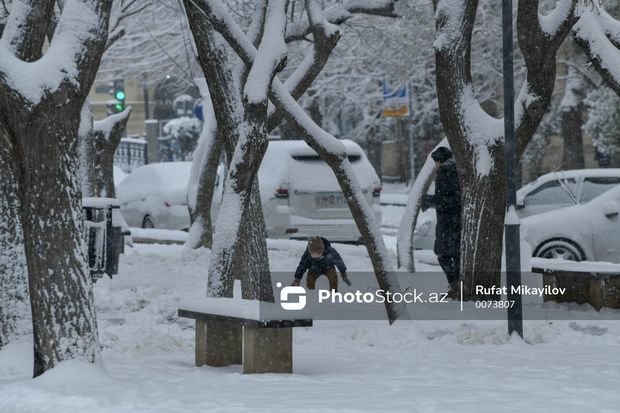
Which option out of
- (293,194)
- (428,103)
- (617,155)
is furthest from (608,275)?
(428,103)

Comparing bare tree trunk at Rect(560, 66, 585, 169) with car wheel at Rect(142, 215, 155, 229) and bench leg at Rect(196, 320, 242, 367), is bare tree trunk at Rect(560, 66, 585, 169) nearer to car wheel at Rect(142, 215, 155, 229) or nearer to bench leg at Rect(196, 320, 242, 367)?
car wheel at Rect(142, 215, 155, 229)

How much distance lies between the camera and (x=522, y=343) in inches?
425

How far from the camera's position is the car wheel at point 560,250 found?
56.5 feet

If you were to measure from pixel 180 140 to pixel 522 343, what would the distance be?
128ft

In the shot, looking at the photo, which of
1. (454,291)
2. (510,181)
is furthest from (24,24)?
(454,291)

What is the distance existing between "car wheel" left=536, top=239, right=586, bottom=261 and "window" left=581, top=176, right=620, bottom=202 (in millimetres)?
1265

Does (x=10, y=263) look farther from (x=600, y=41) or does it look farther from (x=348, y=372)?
(x=600, y=41)

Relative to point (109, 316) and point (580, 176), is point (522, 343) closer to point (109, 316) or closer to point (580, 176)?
point (109, 316)

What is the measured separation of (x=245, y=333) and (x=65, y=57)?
227cm

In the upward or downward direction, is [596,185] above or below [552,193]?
above

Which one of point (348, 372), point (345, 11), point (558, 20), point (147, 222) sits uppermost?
point (345, 11)

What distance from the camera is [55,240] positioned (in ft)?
28.0

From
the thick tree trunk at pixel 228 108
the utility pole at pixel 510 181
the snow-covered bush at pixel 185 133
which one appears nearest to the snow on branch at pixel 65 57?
the thick tree trunk at pixel 228 108

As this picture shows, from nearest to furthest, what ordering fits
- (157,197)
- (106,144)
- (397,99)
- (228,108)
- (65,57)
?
1. (65,57)
2. (228,108)
3. (106,144)
4. (157,197)
5. (397,99)
